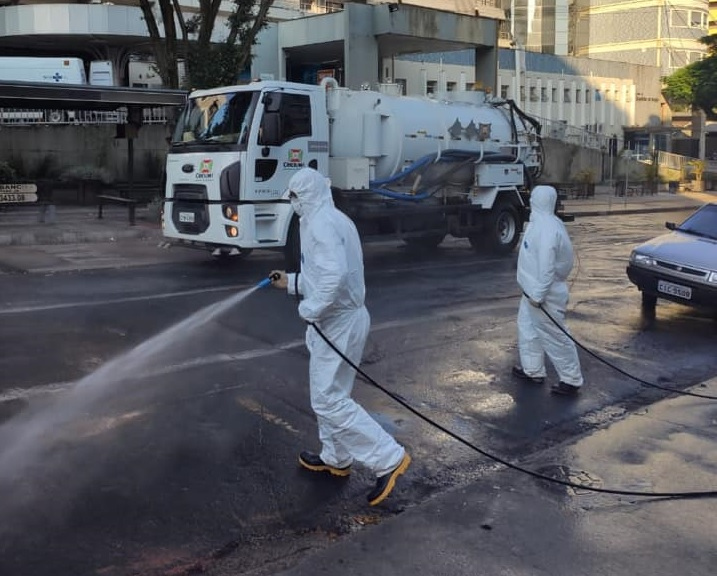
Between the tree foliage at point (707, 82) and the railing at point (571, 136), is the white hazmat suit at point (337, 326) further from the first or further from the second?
the tree foliage at point (707, 82)

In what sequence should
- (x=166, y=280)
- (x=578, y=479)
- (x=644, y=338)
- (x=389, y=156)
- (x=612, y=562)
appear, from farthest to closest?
1. (x=389, y=156)
2. (x=166, y=280)
3. (x=644, y=338)
4. (x=578, y=479)
5. (x=612, y=562)

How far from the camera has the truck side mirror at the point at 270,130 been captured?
475 inches

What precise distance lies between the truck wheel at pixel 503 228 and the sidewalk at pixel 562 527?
10.7m

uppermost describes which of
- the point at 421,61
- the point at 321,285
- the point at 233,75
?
the point at 421,61

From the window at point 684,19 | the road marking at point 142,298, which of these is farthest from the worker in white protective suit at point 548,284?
the window at point 684,19

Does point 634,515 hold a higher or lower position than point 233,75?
lower

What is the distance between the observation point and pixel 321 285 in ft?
14.6

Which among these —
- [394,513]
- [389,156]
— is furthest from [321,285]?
[389,156]

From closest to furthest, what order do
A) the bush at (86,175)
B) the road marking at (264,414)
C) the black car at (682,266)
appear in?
the road marking at (264,414) < the black car at (682,266) < the bush at (86,175)

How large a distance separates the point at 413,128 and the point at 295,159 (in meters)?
2.71

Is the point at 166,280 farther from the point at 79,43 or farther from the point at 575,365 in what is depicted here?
the point at 79,43

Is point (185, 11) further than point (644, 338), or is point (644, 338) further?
point (185, 11)

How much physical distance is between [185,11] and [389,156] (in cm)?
2731

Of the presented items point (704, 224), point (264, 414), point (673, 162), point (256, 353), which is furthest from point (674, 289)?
→ point (673, 162)
